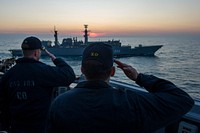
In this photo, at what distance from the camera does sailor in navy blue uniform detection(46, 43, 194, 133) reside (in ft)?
5.19

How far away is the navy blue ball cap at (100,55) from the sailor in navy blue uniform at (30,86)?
1222mm

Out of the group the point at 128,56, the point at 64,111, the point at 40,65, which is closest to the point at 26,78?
the point at 40,65

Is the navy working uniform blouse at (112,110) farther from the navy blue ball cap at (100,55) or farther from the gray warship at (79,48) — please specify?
the gray warship at (79,48)

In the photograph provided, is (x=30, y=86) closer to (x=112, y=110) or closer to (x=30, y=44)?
(x=30, y=44)

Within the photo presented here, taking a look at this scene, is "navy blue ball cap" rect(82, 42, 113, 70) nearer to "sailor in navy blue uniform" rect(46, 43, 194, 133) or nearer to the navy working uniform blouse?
"sailor in navy blue uniform" rect(46, 43, 194, 133)

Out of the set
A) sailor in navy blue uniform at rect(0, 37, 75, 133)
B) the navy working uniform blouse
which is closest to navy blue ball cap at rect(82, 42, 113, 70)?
the navy working uniform blouse

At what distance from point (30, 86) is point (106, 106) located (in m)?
1.46

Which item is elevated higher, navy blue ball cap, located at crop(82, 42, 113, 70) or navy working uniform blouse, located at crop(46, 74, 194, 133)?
navy blue ball cap, located at crop(82, 42, 113, 70)

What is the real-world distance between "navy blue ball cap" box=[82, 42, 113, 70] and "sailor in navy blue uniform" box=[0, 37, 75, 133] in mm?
1222

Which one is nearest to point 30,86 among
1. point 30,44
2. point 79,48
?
point 30,44

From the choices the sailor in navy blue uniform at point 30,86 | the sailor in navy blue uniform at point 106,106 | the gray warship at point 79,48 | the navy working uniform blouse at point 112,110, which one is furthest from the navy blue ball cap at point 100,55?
the gray warship at point 79,48

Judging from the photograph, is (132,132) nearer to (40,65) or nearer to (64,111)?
(64,111)

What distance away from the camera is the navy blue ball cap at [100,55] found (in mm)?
1665

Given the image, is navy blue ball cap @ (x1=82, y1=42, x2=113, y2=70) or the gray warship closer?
navy blue ball cap @ (x1=82, y1=42, x2=113, y2=70)
